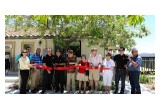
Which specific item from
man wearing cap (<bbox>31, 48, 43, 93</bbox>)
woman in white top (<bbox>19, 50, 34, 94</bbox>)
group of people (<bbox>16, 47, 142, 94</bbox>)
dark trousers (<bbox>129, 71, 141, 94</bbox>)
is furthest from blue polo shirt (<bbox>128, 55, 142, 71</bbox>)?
woman in white top (<bbox>19, 50, 34, 94</bbox>)

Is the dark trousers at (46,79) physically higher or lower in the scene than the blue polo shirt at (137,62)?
lower

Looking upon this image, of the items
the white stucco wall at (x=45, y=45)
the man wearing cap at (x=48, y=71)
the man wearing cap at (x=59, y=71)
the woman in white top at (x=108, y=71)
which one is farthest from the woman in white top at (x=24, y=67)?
the white stucco wall at (x=45, y=45)

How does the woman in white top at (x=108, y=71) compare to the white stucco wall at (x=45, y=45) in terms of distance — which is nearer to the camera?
the woman in white top at (x=108, y=71)

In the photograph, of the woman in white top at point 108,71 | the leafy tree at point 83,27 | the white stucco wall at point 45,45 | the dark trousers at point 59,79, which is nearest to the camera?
the woman in white top at point 108,71

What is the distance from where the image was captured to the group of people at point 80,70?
1177cm

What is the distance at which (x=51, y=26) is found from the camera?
51.7 feet

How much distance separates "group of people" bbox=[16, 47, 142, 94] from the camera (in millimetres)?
11773

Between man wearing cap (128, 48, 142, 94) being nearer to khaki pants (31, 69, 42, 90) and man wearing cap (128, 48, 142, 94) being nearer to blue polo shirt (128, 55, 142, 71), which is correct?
blue polo shirt (128, 55, 142, 71)

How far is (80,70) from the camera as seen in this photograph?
12148mm

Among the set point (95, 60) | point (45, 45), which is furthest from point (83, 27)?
point (45, 45)

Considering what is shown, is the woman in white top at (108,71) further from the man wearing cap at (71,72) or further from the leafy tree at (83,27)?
the leafy tree at (83,27)

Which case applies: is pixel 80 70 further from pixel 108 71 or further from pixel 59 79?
pixel 108 71

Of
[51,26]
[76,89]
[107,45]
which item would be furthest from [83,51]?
[76,89]
